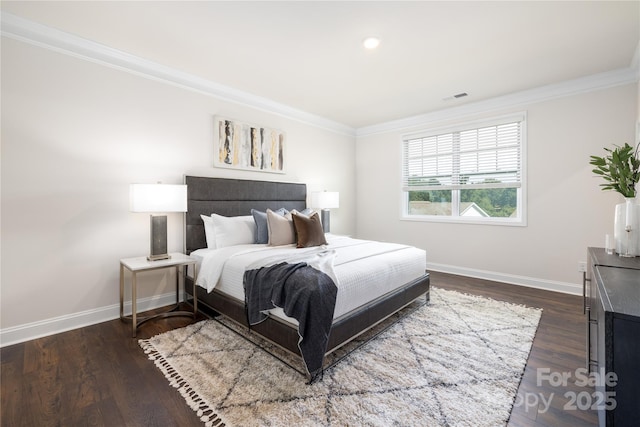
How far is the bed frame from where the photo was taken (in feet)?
6.57

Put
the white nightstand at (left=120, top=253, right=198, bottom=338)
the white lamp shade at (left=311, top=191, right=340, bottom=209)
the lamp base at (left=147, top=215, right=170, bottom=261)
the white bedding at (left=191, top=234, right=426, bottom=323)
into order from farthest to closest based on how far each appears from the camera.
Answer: the white lamp shade at (left=311, top=191, right=340, bottom=209) < the lamp base at (left=147, top=215, right=170, bottom=261) < the white nightstand at (left=120, top=253, right=198, bottom=338) < the white bedding at (left=191, top=234, right=426, bottom=323)

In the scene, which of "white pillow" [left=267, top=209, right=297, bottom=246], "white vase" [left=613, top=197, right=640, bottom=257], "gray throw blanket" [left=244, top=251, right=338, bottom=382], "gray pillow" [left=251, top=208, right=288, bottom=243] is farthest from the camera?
"gray pillow" [left=251, top=208, right=288, bottom=243]

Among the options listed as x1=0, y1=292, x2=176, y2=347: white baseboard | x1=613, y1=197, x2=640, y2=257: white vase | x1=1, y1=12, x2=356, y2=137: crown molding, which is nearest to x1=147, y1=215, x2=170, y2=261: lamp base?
x1=0, y1=292, x2=176, y2=347: white baseboard

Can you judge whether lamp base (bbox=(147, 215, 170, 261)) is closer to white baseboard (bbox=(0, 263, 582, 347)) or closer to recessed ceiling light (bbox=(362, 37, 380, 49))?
white baseboard (bbox=(0, 263, 582, 347))

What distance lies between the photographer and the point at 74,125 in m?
2.60

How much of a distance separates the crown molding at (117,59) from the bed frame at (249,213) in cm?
109

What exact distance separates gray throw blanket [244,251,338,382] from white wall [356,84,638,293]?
3.25 m

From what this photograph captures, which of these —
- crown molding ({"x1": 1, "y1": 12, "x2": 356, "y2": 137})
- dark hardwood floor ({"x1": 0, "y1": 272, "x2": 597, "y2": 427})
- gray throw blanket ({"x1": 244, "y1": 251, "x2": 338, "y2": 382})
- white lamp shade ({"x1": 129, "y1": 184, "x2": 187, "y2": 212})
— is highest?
crown molding ({"x1": 1, "y1": 12, "x2": 356, "y2": 137})

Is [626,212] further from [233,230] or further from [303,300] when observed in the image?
[233,230]

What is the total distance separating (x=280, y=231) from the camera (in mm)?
3217

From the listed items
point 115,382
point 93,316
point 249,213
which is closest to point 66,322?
point 93,316

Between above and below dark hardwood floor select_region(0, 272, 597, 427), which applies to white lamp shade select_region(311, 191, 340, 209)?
above

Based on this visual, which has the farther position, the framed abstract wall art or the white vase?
the framed abstract wall art

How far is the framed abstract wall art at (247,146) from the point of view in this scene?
3615mm
